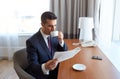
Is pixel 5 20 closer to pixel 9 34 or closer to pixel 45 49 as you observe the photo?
pixel 9 34

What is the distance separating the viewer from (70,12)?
11.4ft

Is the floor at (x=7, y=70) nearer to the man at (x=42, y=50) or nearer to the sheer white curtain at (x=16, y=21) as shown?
the sheer white curtain at (x=16, y=21)

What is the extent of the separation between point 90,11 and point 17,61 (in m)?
2.14

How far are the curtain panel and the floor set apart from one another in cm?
130

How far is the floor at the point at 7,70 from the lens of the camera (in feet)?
10.1

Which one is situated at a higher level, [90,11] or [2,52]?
[90,11]

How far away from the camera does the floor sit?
3.09 meters

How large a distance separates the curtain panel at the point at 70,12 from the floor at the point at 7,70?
130 cm

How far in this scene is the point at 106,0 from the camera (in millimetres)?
3102

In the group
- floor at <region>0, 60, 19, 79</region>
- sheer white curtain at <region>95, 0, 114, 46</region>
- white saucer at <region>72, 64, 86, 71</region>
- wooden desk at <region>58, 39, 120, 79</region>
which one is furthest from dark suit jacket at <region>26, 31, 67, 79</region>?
sheer white curtain at <region>95, 0, 114, 46</region>

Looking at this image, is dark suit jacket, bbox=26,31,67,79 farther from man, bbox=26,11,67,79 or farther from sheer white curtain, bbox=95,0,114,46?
sheer white curtain, bbox=95,0,114,46

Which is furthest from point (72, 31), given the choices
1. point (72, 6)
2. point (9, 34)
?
point (9, 34)

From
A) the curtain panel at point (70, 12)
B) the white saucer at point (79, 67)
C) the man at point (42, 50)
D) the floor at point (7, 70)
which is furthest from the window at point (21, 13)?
the white saucer at point (79, 67)

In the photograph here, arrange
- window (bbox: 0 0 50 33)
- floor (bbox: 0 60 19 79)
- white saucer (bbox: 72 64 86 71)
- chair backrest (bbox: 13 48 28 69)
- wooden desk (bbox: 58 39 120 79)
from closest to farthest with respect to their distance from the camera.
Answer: wooden desk (bbox: 58 39 120 79) < white saucer (bbox: 72 64 86 71) < chair backrest (bbox: 13 48 28 69) < floor (bbox: 0 60 19 79) < window (bbox: 0 0 50 33)
